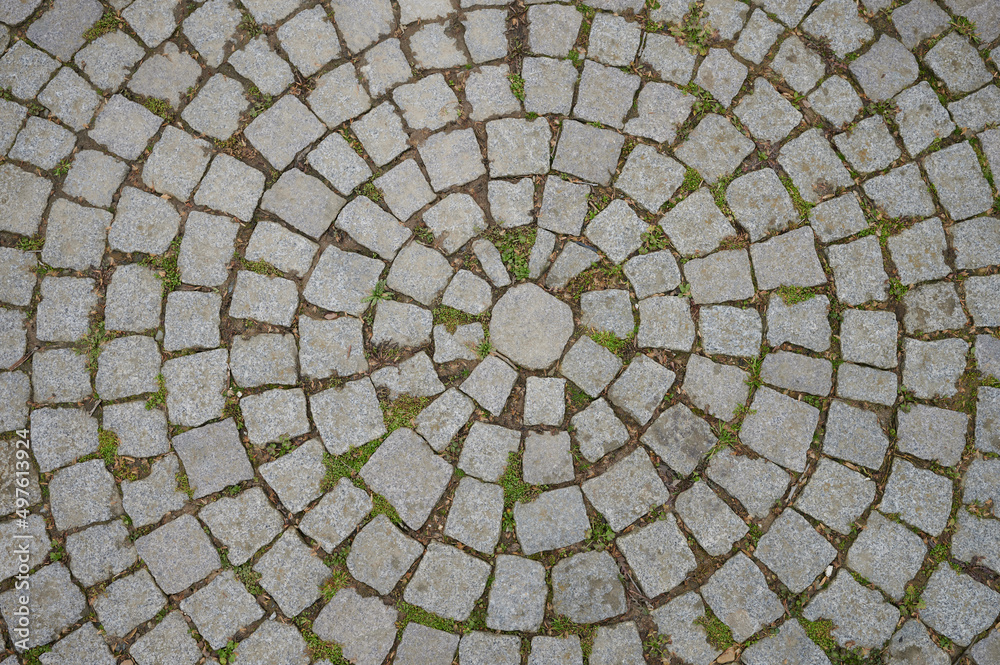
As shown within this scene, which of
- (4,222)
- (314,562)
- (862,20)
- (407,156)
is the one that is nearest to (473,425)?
(314,562)

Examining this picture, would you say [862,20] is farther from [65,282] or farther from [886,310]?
[65,282]

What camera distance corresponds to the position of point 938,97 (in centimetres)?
386

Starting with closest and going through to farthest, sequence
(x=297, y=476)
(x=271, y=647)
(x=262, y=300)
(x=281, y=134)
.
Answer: (x=271, y=647)
(x=297, y=476)
(x=262, y=300)
(x=281, y=134)

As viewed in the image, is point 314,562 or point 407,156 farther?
point 407,156

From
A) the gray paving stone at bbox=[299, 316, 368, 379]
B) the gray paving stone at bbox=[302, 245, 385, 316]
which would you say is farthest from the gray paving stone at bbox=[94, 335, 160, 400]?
the gray paving stone at bbox=[302, 245, 385, 316]

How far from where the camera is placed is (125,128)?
12.5 feet

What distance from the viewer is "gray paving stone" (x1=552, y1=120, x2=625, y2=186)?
3.79 meters

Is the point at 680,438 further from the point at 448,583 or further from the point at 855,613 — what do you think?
the point at 448,583

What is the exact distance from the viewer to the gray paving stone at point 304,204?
3.77 metres

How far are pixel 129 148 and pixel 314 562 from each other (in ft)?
9.13

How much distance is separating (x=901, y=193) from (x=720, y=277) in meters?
1.27

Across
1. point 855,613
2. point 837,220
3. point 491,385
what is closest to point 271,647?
point 491,385

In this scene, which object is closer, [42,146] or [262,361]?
[262,361]

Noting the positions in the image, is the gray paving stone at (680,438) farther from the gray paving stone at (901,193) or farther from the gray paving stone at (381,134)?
the gray paving stone at (381,134)
